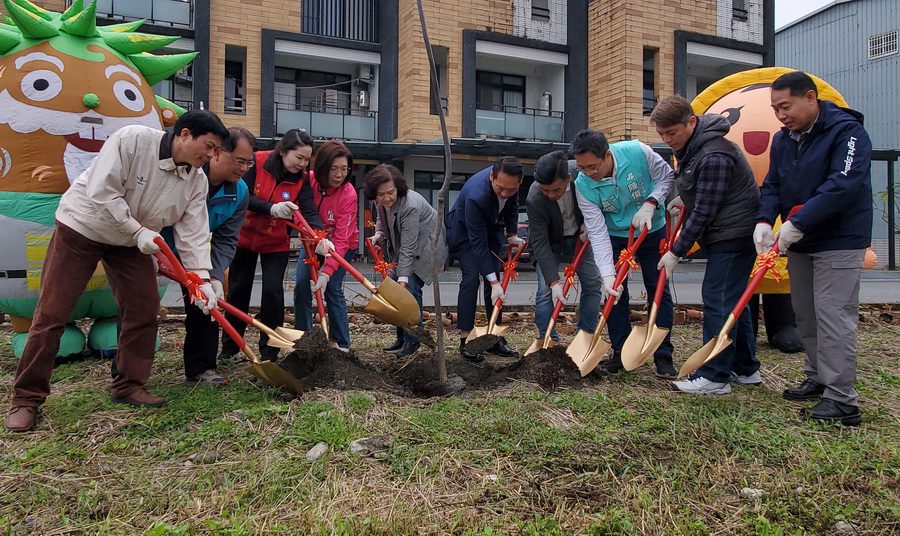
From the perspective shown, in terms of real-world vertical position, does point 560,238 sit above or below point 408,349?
above

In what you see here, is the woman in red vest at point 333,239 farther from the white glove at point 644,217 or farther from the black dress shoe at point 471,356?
the white glove at point 644,217

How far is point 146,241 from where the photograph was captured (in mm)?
2867

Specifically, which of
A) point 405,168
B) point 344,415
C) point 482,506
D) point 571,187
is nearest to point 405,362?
point 344,415

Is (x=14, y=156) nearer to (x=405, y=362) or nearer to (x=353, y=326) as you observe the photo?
(x=405, y=362)

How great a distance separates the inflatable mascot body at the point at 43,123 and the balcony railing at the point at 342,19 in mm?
12120

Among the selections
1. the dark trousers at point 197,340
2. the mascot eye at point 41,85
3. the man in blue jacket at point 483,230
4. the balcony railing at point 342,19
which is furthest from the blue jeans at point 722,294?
the balcony railing at point 342,19

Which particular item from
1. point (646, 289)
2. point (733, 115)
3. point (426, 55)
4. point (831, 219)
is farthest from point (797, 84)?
point (426, 55)

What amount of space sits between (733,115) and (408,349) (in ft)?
9.88

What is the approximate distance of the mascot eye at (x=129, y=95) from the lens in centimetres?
396

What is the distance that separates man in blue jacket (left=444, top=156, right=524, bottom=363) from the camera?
404cm

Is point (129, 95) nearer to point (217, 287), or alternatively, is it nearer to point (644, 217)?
point (217, 287)

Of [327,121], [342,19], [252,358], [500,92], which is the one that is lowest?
[252,358]

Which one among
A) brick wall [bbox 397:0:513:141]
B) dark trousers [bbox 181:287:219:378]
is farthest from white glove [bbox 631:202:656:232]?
brick wall [bbox 397:0:513:141]

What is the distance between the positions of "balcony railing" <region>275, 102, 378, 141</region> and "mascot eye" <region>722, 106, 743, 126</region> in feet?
36.9
